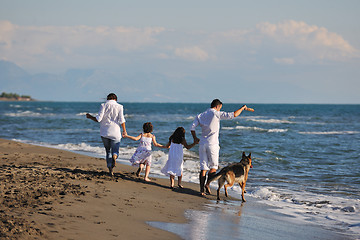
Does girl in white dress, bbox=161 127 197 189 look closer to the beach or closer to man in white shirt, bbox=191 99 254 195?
the beach

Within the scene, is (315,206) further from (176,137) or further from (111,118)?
(111,118)

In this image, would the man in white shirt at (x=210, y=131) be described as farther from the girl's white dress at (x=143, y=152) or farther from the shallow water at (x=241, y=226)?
the girl's white dress at (x=143, y=152)

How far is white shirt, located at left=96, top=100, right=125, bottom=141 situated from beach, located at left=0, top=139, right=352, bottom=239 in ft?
3.31

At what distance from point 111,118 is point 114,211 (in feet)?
10.3

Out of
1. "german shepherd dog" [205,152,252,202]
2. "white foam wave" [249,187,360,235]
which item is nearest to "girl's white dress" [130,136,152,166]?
"german shepherd dog" [205,152,252,202]

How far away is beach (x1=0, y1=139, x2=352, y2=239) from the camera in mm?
5031

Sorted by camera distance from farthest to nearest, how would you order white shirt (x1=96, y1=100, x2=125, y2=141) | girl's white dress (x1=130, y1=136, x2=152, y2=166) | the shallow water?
girl's white dress (x1=130, y1=136, x2=152, y2=166), white shirt (x1=96, y1=100, x2=125, y2=141), the shallow water

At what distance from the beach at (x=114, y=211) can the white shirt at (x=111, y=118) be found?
1.01 metres

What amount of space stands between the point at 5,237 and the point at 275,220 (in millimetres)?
4422

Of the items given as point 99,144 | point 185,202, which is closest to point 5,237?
point 185,202

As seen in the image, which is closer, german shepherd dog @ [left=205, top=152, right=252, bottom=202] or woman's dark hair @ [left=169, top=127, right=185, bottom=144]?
german shepherd dog @ [left=205, top=152, right=252, bottom=202]

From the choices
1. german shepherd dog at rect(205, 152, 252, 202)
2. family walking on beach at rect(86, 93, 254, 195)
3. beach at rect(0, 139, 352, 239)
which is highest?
family walking on beach at rect(86, 93, 254, 195)

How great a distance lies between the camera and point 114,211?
6141 mm

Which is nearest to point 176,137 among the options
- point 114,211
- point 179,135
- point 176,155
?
point 179,135
